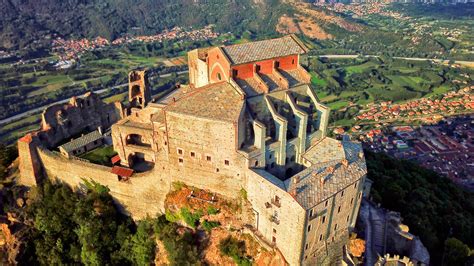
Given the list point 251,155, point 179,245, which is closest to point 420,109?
point 251,155

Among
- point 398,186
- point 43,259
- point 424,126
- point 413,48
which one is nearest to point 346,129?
point 424,126

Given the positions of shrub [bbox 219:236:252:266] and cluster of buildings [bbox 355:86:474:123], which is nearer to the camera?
shrub [bbox 219:236:252:266]

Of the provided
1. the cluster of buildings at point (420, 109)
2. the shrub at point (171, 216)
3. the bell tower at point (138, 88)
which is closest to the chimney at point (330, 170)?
the shrub at point (171, 216)

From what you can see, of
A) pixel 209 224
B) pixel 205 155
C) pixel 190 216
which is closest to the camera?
pixel 205 155

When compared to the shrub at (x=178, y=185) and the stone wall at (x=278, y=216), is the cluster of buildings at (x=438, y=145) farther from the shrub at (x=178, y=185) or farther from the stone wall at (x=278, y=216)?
the shrub at (x=178, y=185)

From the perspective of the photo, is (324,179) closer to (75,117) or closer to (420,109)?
(75,117)

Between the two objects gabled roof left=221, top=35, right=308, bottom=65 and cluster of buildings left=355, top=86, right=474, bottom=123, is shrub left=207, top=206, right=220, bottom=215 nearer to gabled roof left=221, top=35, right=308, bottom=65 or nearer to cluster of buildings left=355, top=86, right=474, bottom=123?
gabled roof left=221, top=35, right=308, bottom=65

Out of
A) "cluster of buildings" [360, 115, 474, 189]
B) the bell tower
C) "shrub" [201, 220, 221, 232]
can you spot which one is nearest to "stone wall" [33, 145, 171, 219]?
"shrub" [201, 220, 221, 232]
